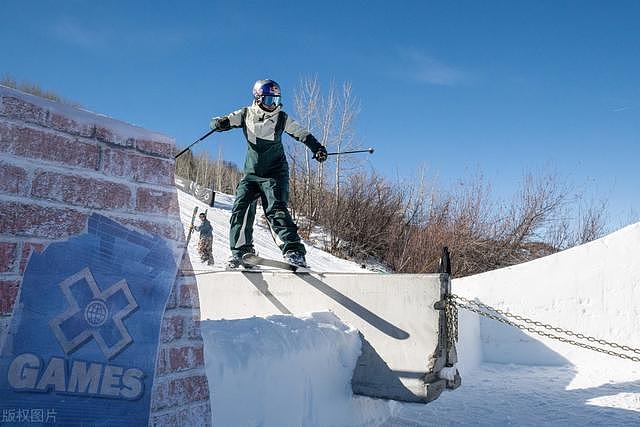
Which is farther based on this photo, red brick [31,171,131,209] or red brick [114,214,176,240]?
red brick [114,214,176,240]

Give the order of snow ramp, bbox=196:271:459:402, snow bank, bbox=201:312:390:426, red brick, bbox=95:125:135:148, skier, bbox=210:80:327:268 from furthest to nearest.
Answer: skier, bbox=210:80:327:268
snow ramp, bbox=196:271:459:402
snow bank, bbox=201:312:390:426
red brick, bbox=95:125:135:148

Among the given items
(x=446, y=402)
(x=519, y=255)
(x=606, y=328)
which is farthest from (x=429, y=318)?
(x=519, y=255)

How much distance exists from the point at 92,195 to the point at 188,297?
38 centimetres

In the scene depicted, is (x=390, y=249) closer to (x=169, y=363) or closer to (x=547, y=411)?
(x=547, y=411)

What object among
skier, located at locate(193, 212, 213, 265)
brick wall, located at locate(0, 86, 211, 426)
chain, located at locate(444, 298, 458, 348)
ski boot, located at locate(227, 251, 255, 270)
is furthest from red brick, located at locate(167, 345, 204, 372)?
skier, located at locate(193, 212, 213, 265)

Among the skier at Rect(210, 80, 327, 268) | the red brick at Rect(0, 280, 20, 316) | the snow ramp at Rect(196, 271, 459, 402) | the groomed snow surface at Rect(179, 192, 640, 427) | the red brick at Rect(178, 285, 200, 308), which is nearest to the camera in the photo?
the red brick at Rect(0, 280, 20, 316)

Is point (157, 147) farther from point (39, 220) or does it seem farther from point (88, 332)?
point (88, 332)

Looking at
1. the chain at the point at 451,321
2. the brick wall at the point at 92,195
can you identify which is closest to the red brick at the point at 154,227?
the brick wall at the point at 92,195

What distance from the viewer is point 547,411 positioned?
188 inches

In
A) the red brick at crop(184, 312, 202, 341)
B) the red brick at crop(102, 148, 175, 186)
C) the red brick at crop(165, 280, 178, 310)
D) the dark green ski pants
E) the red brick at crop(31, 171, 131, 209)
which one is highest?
the dark green ski pants

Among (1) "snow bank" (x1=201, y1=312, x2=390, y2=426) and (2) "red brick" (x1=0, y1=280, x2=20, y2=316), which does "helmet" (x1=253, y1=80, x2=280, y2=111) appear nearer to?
(1) "snow bank" (x1=201, y1=312, x2=390, y2=426)

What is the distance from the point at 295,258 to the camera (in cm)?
430

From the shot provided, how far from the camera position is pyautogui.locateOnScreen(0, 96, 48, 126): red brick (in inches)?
42.6

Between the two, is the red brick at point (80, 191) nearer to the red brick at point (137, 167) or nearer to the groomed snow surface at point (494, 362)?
the red brick at point (137, 167)
